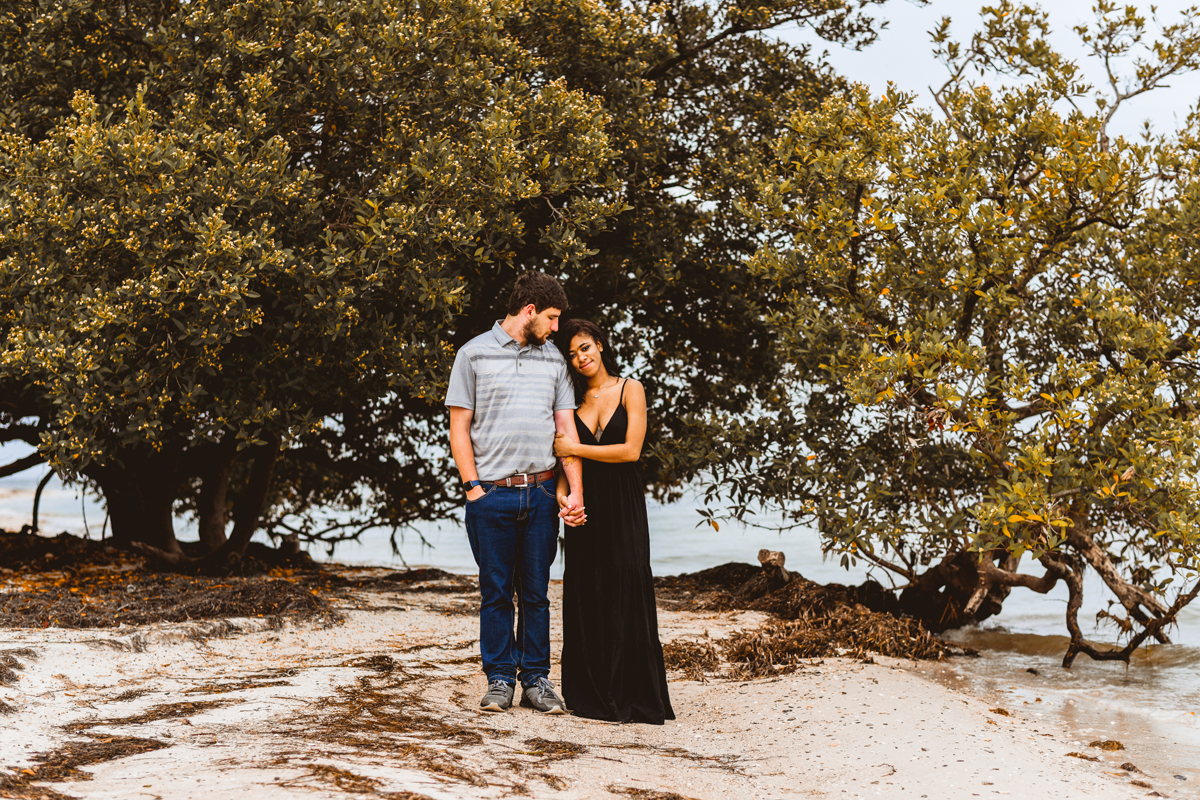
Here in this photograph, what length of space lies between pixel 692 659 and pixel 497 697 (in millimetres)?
2108

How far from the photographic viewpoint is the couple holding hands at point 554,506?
16.0 feet

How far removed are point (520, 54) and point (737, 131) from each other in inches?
93.9

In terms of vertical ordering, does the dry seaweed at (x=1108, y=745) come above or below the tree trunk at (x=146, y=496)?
below

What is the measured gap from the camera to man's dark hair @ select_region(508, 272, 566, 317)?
16.3ft

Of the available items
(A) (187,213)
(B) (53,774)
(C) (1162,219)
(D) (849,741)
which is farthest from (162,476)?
(C) (1162,219)

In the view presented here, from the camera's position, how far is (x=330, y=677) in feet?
17.9

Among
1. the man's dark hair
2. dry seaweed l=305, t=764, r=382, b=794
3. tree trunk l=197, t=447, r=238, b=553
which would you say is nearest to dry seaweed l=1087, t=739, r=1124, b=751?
the man's dark hair

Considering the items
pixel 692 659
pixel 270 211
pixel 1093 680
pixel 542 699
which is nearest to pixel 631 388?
pixel 542 699

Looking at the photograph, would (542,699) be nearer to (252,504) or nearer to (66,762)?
(66,762)

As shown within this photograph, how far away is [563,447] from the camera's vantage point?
16.1 ft

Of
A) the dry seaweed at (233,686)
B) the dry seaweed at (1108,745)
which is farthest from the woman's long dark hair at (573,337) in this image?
the dry seaweed at (1108,745)

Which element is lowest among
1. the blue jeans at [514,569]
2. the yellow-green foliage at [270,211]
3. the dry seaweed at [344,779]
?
the dry seaweed at [344,779]

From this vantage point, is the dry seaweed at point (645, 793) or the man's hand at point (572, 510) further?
the man's hand at point (572, 510)

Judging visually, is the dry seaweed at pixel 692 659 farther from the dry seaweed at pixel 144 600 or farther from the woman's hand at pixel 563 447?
the dry seaweed at pixel 144 600
